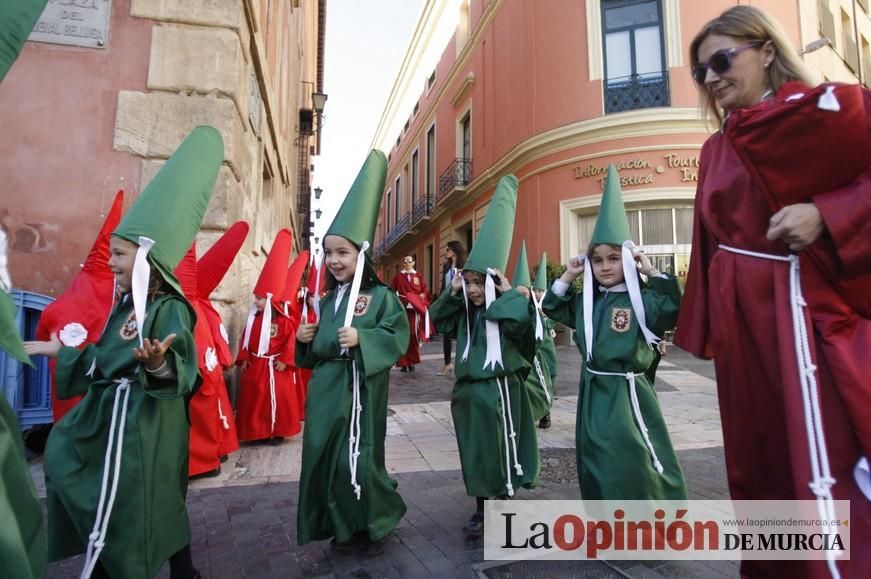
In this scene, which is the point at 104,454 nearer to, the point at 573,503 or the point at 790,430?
the point at 790,430

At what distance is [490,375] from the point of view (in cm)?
296

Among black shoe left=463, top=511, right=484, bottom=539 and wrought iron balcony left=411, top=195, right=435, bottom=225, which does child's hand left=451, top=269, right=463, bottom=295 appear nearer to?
black shoe left=463, top=511, right=484, bottom=539

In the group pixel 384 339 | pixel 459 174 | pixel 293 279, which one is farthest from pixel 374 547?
pixel 459 174

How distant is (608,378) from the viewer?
8.77 feet

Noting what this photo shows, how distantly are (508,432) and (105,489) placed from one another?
200 cm

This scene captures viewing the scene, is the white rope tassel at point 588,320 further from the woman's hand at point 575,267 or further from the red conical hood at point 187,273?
the red conical hood at point 187,273

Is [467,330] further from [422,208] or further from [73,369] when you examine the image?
[422,208]

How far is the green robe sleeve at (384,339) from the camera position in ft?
8.36

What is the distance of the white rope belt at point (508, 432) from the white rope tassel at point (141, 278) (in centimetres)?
190

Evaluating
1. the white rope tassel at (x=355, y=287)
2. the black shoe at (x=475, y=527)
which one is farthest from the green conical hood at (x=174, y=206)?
the black shoe at (x=475, y=527)

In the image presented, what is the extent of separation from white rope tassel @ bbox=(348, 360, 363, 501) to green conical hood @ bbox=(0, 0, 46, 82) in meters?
1.84

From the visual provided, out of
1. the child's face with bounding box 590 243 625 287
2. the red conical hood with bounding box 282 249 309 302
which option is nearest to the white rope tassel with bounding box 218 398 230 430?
the red conical hood with bounding box 282 249 309 302

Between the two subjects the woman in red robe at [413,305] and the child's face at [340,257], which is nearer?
the child's face at [340,257]

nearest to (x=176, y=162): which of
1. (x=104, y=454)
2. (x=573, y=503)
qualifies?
(x=104, y=454)
